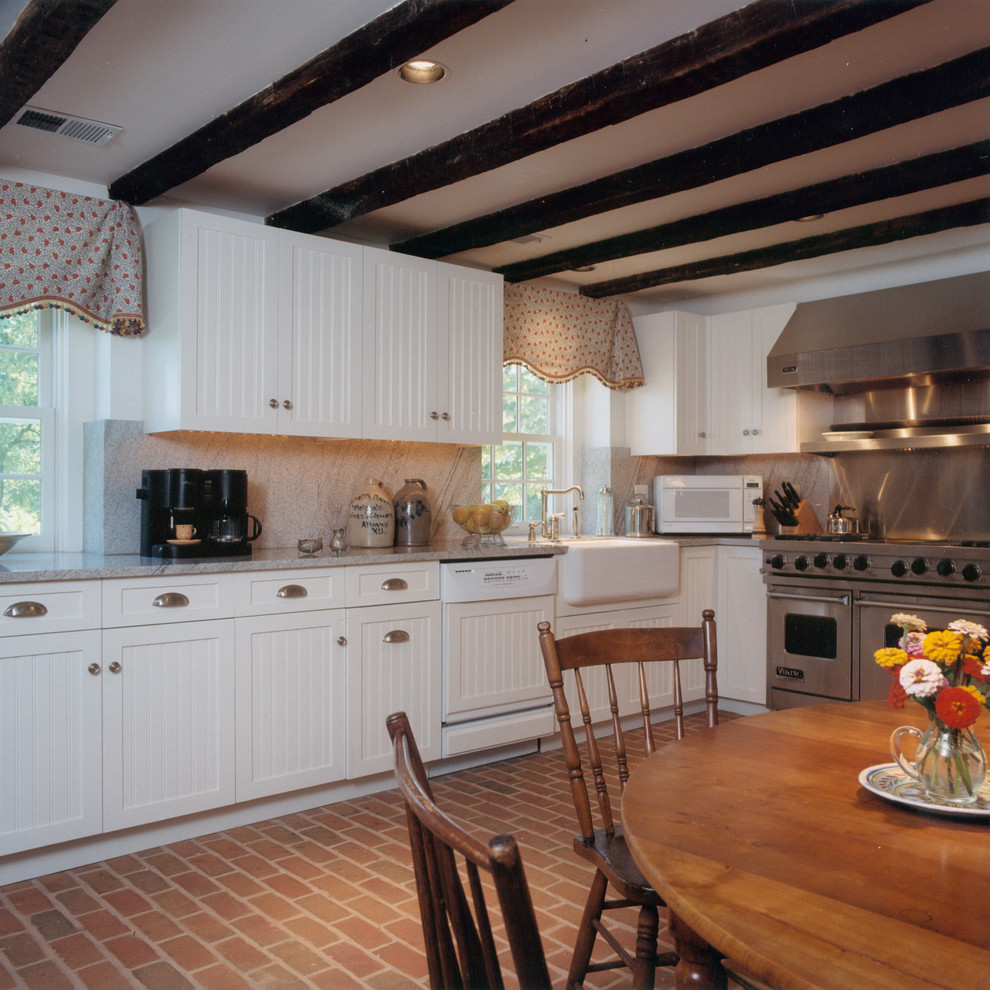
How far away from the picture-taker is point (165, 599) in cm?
291

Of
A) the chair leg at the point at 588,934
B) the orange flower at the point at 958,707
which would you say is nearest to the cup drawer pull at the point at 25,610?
the chair leg at the point at 588,934

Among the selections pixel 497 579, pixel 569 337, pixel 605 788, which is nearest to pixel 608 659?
pixel 605 788

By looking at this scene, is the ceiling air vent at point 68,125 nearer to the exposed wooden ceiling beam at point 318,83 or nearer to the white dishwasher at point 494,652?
the exposed wooden ceiling beam at point 318,83

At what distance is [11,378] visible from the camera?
3.37 m

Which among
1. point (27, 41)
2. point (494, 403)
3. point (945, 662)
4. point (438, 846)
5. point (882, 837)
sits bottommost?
point (882, 837)

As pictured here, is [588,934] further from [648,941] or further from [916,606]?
[916,606]

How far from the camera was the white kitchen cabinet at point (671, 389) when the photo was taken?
502 centimetres

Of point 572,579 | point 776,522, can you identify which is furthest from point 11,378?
point 776,522

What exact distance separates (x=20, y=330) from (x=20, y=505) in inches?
27.0

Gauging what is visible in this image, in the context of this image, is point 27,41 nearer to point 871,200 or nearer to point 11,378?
point 11,378

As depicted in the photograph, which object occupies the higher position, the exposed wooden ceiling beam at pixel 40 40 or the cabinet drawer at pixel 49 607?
the exposed wooden ceiling beam at pixel 40 40

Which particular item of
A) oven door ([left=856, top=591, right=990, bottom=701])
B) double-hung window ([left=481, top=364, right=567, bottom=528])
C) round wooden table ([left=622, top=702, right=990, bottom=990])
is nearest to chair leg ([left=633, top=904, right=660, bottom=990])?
round wooden table ([left=622, top=702, right=990, bottom=990])

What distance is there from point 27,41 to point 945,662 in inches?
95.3

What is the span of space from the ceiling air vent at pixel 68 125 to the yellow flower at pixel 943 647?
291 cm
